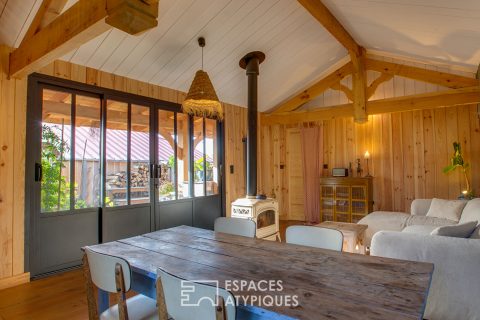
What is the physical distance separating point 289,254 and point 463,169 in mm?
4826

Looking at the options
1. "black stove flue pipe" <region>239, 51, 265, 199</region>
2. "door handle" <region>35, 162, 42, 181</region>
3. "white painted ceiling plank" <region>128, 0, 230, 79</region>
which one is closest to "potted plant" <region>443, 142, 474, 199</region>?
"black stove flue pipe" <region>239, 51, 265, 199</region>

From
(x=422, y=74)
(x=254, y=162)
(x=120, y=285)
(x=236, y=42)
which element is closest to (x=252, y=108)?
(x=254, y=162)

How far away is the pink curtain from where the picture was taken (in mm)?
6223

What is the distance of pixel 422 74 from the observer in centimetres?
491

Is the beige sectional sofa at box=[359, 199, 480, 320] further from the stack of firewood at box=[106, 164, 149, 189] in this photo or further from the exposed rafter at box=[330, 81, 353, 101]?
the exposed rafter at box=[330, 81, 353, 101]

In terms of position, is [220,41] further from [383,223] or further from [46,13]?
[383,223]

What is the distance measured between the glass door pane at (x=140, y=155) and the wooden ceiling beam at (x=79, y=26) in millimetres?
1402

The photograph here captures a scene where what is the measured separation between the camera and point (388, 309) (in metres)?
0.96

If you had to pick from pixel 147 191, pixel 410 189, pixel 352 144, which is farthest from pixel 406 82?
pixel 147 191

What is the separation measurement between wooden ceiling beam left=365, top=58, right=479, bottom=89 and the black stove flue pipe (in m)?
2.25

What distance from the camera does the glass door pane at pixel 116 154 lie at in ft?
12.1

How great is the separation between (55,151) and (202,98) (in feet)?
5.83

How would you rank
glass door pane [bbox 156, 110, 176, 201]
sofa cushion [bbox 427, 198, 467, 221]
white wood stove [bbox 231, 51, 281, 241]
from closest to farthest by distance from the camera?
sofa cushion [bbox 427, 198, 467, 221] → glass door pane [bbox 156, 110, 176, 201] → white wood stove [bbox 231, 51, 281, 241]

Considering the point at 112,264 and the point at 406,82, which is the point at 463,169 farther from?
the point at 112,264
